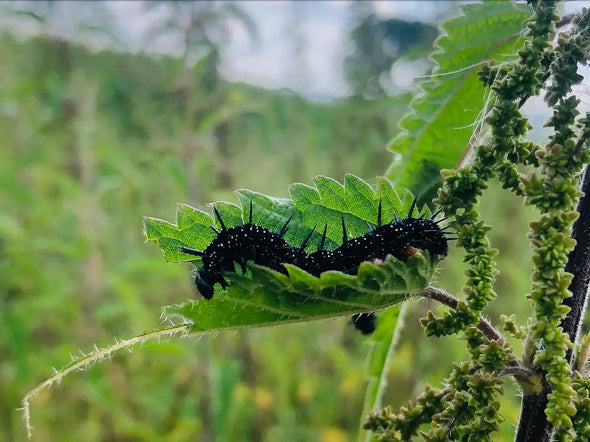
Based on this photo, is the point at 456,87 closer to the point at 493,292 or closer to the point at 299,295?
the point at 493,292

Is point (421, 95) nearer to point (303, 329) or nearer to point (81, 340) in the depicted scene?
point (81, 340)

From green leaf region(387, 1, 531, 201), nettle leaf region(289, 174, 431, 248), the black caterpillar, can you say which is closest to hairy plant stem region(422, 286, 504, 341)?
the black caterpillar

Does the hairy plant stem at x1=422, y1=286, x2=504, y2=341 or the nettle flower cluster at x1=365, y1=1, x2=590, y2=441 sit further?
the hairy plant stem at x1=422, y1=286, x2=504, y2=341

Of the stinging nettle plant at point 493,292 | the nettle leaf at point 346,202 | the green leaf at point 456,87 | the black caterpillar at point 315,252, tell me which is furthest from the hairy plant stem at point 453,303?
the green leaf at point 456,87

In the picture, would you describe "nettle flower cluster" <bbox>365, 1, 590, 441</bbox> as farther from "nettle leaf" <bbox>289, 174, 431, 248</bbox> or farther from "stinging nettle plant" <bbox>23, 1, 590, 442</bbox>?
"nettle leaf" <bbox>289, 174, 431, 248</bbox>

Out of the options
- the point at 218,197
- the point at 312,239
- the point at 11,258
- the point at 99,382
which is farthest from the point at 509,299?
the point at 312,239

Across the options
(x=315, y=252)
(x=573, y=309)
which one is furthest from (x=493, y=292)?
(x=315, y=252)
